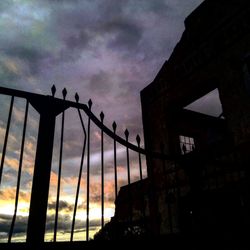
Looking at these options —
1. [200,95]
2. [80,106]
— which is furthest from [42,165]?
[200,95]

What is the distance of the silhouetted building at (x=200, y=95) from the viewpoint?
696 centimetres

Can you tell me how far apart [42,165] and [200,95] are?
7.82 metres

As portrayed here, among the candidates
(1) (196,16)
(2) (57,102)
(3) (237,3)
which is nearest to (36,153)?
(2) (57,102)

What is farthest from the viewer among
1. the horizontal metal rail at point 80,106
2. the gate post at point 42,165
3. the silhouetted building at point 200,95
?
the silhouetted building at point 200,95

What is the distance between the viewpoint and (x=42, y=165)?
97.2 inches

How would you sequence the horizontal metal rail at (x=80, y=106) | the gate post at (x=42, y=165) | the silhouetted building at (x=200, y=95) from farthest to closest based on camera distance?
the silhouetted building at (x=200, y=95) < the horizontal metal rail at (x=80, y=106) < the gate post at (x=42, y=165)

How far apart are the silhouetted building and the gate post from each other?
3.39 metres

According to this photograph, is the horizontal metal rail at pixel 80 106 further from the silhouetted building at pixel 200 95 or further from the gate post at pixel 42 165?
the silhouetted building at pixel 200 95

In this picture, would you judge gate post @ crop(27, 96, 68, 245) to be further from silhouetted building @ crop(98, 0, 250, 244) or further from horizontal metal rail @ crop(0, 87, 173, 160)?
silhouetted building @ crop(98, 0, 250, 244)

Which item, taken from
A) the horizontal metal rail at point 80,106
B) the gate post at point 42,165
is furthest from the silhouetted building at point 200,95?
the gate post at point 42,165

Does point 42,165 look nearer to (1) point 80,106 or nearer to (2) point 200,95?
(1) point 80,106

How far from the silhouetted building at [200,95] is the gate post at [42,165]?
3.39 metres

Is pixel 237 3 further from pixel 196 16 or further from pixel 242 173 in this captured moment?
pixel 242 173

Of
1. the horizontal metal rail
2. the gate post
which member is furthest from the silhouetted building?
the gate post
